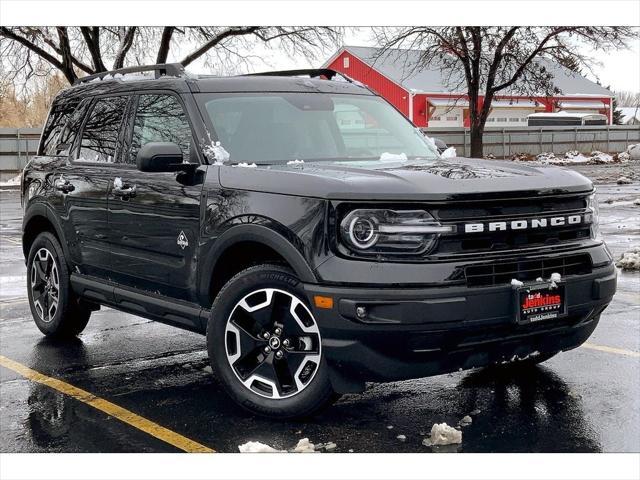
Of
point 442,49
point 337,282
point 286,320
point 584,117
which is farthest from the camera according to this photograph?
point 584,117

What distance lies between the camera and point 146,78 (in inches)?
254

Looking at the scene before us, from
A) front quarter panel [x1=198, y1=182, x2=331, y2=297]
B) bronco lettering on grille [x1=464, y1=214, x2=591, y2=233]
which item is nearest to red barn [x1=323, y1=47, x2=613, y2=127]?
front quarter panel [x1=198, y1=182, x2=331, y2=297]

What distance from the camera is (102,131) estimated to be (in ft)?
21.8

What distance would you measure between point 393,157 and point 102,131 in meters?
2.23

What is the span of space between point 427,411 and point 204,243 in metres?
1.60

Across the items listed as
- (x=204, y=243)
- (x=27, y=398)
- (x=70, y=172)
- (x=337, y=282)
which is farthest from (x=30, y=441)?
(x=70, y=172)

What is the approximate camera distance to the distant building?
6142 cm

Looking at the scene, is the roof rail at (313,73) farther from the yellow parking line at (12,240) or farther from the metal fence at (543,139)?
the metal fence at (543,139)

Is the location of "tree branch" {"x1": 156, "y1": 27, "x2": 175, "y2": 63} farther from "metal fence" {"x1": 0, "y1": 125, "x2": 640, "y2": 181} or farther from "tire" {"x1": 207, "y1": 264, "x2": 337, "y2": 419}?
"tire" {"x1": 207, "y1": 264, "x2": 337, "y2": 419}

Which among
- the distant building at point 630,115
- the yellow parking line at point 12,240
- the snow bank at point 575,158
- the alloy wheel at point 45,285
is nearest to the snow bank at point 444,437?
the alloy wheel at point 45,285

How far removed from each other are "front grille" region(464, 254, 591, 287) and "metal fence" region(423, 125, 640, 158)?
30.9 metres

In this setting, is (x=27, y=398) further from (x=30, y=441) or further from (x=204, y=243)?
(x=204, y=243)

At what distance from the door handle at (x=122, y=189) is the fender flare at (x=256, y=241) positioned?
0.93m

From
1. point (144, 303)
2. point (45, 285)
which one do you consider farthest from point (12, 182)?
point (144, 303)
